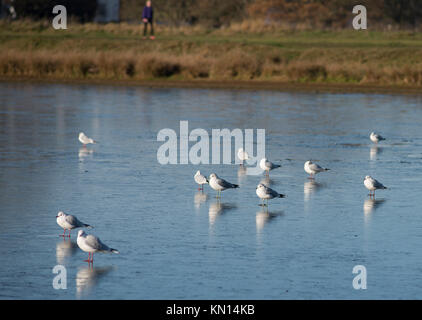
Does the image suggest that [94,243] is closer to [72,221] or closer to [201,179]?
[72,221]

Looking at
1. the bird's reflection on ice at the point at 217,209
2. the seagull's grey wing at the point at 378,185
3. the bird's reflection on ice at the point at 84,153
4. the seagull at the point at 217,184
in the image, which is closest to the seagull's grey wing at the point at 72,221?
the bird's reflection on ice at the point at 217,209

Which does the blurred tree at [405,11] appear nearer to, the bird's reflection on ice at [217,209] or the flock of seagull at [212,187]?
the flock of seagull at [212,187]

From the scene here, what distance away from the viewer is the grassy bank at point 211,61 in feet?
137

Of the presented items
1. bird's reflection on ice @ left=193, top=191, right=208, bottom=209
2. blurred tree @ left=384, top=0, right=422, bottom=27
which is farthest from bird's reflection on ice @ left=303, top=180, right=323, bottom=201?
blurred tree @ left=384, top=0, right=422, bottom=27

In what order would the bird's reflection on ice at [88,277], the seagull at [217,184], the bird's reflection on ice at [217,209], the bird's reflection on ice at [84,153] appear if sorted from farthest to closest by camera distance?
the bird's reflection on ice at [84,153], the seagull at [217,184], the bird's reflection on ice at [217,209], the bird's reflection on ice at [88,277]

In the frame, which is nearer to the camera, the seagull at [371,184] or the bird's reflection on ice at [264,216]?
the bird's reflection on ice at [264,216]

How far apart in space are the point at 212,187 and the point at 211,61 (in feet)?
92.7

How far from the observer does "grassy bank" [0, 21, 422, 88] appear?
1649 inches

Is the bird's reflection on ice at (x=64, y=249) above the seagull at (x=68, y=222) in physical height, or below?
below

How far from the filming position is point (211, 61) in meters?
43.2

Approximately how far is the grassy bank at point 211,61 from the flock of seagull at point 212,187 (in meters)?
19.1

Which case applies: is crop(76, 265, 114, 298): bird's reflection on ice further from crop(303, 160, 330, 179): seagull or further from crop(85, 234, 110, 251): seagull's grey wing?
crop(303, 160, 330, 179): seagull

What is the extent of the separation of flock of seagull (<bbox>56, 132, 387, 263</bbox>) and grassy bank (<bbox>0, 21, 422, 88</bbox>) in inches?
754
